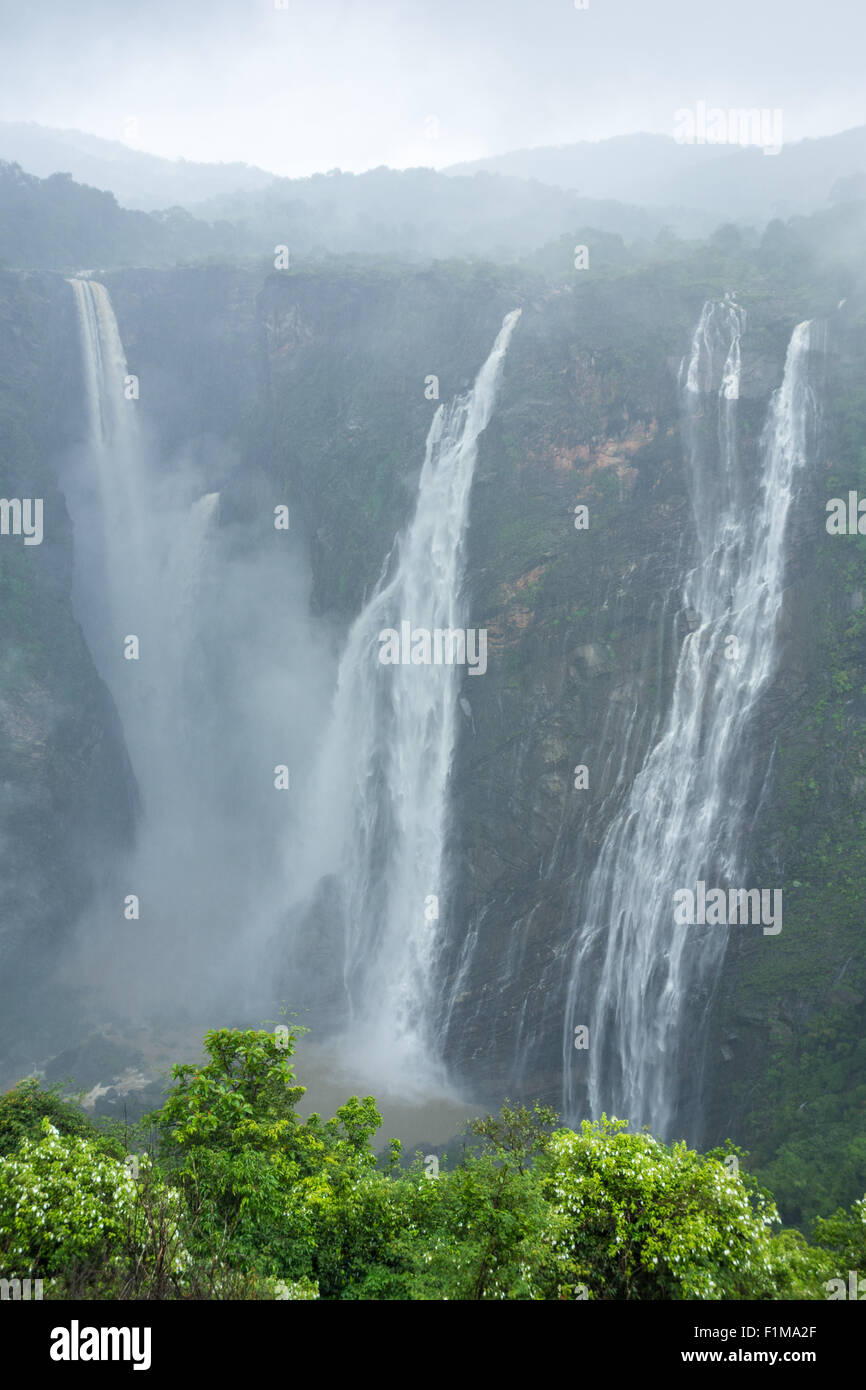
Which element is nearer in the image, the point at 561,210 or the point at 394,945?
the point at 394,945

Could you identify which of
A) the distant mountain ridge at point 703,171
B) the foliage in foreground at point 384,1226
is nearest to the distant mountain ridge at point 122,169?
the distant mountain ridge at point 703,171

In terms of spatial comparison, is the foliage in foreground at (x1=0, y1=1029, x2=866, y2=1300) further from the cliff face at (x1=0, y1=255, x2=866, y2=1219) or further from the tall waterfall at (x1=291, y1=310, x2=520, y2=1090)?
the tall waterfall at (x1=291, y1=310, x2=520, y2=1090)

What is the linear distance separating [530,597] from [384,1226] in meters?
29.7

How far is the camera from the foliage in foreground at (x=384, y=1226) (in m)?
9.75

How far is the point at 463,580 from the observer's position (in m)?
40.5

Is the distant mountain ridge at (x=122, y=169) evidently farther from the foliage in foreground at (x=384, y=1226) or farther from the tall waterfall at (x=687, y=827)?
the foliage in foreground at (x=384, y=1226)

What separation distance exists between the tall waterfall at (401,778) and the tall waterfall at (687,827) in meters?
8.37

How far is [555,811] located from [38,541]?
34.1 m

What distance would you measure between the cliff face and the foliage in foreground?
15.2m

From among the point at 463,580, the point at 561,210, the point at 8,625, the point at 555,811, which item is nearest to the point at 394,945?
the point at 555,811

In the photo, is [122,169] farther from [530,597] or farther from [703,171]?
[530,597]

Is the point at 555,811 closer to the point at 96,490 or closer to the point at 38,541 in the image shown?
the point at 38,541

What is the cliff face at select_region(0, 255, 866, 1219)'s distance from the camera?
29.8m

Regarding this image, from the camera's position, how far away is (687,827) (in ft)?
105
